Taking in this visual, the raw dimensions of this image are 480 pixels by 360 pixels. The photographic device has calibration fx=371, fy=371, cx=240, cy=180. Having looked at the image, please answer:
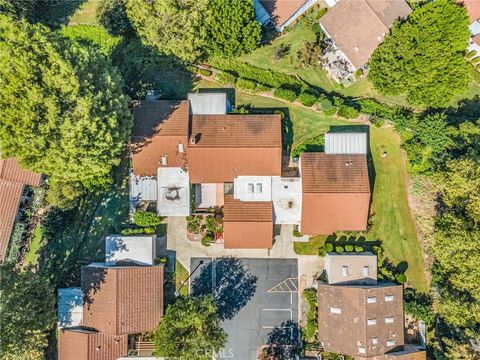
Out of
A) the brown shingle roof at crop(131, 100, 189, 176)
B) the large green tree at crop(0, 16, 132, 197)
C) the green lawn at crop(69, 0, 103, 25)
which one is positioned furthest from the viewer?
the green lawn at crop(69, 0, 103, 25)

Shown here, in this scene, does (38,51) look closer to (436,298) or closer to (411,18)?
(411,18)

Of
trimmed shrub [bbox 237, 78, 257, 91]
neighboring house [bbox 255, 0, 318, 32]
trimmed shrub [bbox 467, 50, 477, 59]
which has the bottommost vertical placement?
trimmed shrub [bbox 237, 78, 257, 91]

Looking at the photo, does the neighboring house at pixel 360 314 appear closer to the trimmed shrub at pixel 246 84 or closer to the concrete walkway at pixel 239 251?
the concrete walkway at pixel 239 251

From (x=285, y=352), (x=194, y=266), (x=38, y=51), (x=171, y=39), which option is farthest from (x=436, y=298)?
(x=38, y=51)

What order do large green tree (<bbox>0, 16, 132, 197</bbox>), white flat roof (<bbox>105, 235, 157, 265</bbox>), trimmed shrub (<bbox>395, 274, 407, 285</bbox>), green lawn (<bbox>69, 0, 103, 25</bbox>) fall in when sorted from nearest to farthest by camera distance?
large green tree (<bbox>0, 16, 132, 197</bbox>) → white flat roof (<bbox>105, 235, 157, 265</bbox>) → trimmed shrub (<bbox>395, 274, 407, 285</bbox>) → green lawn (<bbox>69, 0, 103, 25</bbox>)

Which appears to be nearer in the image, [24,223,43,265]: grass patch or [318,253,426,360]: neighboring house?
[318,253,426,360]: neighboring house

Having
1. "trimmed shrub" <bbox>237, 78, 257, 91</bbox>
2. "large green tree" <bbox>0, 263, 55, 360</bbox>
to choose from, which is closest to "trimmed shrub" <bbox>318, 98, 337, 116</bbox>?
"trimmed shrub" <bbox>237, 78, 257, 91</bbox>

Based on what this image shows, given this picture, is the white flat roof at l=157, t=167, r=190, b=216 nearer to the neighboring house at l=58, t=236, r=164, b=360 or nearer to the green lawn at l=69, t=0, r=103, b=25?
the neighboring house at l=58, t=236, r=164, b=360

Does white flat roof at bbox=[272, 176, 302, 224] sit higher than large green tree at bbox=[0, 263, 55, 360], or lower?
higher
